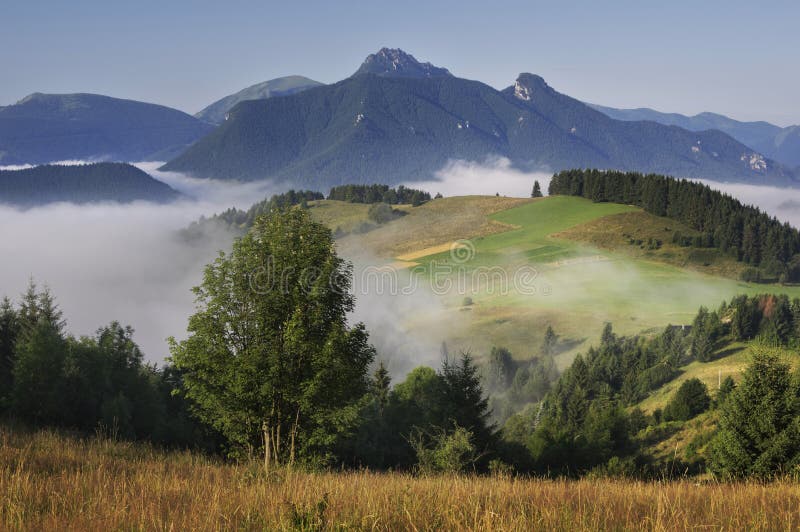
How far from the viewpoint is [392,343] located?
573 ft

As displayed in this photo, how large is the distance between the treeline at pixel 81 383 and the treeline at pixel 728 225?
155 m

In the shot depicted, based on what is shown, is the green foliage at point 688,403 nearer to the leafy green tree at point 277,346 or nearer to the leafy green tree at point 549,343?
the leafy green tree at point 549,343

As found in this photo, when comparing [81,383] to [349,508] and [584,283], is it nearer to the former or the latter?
[349,508]

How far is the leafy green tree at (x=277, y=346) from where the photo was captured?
24.4 m

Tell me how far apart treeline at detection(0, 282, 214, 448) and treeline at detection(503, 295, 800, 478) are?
3203 centimetres

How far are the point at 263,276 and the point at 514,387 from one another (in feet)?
374

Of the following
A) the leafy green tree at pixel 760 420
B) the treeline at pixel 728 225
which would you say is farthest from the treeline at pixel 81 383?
the treeline at pixel 728 225

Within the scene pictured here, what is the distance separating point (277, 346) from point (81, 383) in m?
35.9

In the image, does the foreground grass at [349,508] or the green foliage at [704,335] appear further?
the green foliage at [704,335]

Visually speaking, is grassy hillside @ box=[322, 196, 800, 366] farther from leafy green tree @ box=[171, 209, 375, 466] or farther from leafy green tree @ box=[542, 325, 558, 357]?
leafy green tree @ box=[171, 209, 375, 466]

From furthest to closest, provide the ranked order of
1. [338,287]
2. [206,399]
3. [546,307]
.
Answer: [546,307] < [338,287] < [206,399]

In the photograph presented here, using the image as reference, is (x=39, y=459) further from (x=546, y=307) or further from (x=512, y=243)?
(x=512, y=243)

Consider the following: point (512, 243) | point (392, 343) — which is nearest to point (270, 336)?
point (392, 343)

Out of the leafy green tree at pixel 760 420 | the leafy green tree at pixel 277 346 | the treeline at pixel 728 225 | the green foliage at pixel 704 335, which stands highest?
the treeline at pixel 728 225
